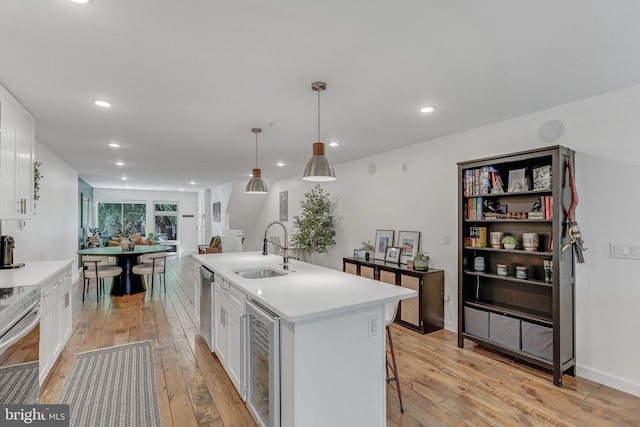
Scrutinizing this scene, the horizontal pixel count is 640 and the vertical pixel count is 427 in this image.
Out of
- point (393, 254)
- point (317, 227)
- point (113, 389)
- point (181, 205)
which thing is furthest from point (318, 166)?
point (181, 205)

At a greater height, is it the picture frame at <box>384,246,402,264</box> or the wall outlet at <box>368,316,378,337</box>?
the picture frame at <box>384,246,402,264</box>

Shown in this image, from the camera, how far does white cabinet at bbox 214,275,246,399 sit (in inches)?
91.1

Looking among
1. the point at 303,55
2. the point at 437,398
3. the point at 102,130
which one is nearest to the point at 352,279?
the point at 437,398

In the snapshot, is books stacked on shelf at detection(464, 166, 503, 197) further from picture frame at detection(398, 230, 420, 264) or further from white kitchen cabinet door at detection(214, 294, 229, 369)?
white kitchen cabinet door at detection(214, 294, 229, 369)

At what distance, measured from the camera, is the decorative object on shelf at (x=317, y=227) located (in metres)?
5.98

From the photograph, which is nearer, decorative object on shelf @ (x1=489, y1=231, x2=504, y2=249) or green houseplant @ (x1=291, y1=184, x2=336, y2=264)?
decorative object on shelf @ (x1=489, y1=231, x2=504, y2=249)

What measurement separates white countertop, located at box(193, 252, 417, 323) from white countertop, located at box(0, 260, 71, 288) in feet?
4.32

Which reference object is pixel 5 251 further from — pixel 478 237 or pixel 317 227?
pixel 478 237

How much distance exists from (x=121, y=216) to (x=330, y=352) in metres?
12.0

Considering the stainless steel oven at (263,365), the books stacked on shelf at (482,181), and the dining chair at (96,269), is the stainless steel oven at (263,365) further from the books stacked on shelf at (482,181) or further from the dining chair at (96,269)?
the dining chair at (96,269)

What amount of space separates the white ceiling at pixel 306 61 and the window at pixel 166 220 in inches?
340

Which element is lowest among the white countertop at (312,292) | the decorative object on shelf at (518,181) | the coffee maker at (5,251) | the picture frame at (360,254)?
the picture frame at (360,254)

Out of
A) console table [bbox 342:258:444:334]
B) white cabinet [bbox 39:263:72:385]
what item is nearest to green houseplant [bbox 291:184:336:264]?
console table [bbox 342:258:444:334]

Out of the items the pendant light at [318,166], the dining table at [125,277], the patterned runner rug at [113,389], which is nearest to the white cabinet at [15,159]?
the patterned runner rug at [113,389]
